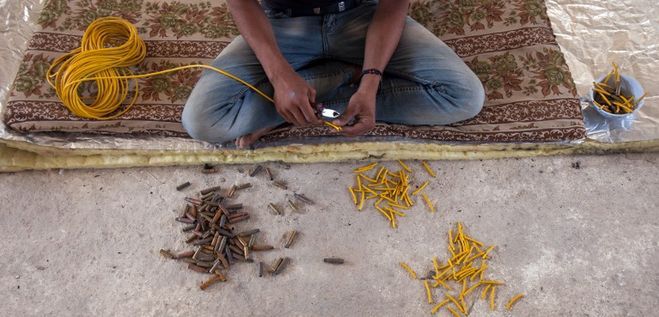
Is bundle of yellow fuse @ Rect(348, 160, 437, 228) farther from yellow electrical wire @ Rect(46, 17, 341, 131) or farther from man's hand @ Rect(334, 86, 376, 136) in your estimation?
yellow electrical wire @ Rect(46, 17, 341, 131)

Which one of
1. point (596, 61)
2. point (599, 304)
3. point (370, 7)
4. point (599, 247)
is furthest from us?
point (596, 61)

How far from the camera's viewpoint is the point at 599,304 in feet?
6.40

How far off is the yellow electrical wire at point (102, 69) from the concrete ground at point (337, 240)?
0.33 metres

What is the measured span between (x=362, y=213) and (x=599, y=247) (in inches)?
39.9

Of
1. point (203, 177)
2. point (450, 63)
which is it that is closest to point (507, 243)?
point (450, 63)

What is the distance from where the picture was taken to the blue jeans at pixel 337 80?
6.98 feet

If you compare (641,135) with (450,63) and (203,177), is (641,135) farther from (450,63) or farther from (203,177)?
(203,177)

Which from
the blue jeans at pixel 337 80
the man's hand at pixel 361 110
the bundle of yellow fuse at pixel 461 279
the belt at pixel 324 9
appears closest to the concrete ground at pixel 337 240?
the bundle of yellow fuse at pixel 461 279

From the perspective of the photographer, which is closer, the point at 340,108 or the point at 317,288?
the point at 317,288

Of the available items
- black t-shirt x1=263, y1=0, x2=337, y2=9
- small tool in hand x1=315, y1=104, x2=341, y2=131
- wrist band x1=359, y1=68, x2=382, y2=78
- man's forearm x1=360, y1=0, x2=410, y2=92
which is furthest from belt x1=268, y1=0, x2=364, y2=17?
small tool in hand x1=315, y1=104, x2=341, y2=131

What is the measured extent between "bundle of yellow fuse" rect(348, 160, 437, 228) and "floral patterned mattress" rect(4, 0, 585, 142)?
18cm

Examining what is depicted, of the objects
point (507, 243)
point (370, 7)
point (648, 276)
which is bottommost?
point (648, 276)

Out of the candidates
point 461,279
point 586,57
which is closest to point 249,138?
point 461,279

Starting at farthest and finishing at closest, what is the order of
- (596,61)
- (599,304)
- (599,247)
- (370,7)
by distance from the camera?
(596,61)
(370,7)
(599,247)
(599,304)
